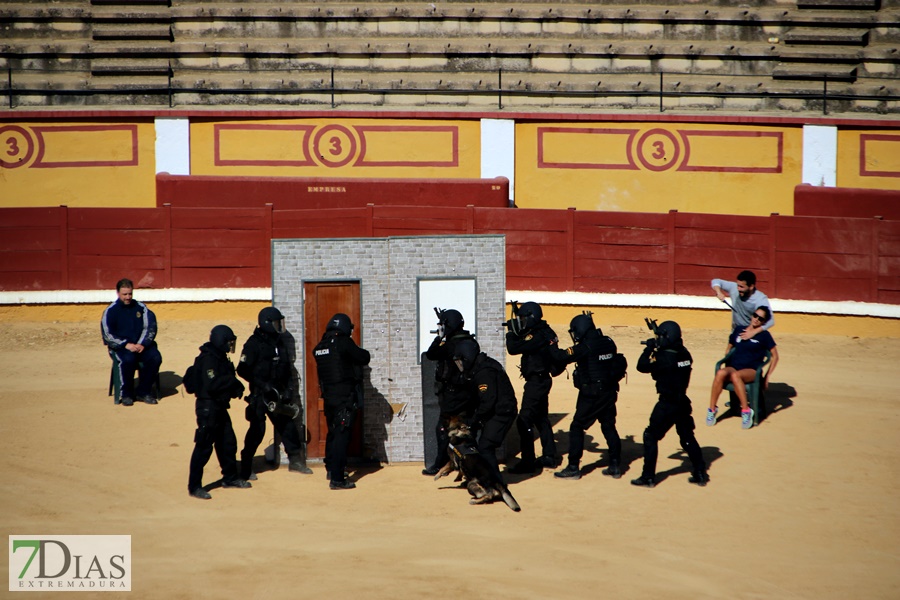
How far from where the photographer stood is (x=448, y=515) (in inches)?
378

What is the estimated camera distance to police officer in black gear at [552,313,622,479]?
10.6 metres

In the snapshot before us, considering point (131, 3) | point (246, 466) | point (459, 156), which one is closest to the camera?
point (246, 466)

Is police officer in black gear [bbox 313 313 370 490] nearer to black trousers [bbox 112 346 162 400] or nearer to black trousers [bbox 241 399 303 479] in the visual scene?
black trousers [bbox 241 399 303 479]

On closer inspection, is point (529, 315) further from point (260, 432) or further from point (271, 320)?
point (260, 432)

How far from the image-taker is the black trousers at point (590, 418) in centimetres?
1064

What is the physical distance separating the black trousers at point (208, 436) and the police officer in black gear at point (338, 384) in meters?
0.96

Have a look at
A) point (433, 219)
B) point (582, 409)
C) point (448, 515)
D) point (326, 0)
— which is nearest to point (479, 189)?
point (433, 219)

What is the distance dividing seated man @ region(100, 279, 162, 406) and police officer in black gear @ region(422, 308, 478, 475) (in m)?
4.39

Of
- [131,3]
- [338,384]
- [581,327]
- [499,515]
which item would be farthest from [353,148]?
[499,515]

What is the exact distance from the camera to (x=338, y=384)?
10.3 meters

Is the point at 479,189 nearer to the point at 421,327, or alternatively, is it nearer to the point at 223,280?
the point at 223,280

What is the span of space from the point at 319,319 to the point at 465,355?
1794mm

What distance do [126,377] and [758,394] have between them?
753 cm

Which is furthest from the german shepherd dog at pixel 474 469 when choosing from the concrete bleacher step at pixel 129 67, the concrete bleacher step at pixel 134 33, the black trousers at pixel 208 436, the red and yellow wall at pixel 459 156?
the concrete bleacher step at pixel 134 33
